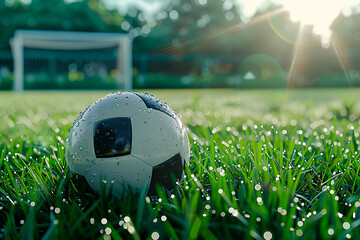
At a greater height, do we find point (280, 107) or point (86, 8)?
point (86, 8)

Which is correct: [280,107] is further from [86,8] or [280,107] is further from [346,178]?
[86,8]

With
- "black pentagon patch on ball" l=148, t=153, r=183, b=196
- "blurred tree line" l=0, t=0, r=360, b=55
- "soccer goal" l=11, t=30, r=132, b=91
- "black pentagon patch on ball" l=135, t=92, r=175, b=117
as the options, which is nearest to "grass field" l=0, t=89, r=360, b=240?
"black pentagon patch on ball" l=148, t=153, r=183, b=196

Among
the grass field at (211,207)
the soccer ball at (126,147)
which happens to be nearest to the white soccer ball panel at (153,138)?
the soccer ball at (126,147)

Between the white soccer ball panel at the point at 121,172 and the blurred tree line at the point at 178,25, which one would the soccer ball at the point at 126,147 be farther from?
the blurred tree line at the point at 178,25

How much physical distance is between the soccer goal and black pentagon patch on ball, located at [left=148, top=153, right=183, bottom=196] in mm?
16981

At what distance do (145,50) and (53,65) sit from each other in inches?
469

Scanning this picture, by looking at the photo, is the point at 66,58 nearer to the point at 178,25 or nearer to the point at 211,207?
the point at 178,25

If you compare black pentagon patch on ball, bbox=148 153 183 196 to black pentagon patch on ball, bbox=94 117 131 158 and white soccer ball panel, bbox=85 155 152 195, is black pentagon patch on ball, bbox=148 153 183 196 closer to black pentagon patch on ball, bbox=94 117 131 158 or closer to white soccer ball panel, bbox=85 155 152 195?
white soccer ball panel, bbox=85 155 152 195

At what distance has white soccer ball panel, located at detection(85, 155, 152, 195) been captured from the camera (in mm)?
1477

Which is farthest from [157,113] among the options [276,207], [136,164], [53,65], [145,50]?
[145,50]

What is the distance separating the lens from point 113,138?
149 centimetres

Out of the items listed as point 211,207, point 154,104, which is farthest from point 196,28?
point 211,207

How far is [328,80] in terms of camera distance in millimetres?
26531

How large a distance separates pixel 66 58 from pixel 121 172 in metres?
26.2
